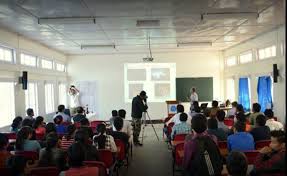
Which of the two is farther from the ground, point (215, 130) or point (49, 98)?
point (49, 98)

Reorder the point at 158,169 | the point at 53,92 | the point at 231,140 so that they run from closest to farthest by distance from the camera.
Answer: the point at 231,140
the point at 158,169
the point at 53,92

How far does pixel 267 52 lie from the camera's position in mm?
8836

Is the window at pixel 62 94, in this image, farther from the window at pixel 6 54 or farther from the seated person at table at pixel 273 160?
the seated person at table at pixel 273 160

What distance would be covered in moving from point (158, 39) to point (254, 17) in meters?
3.74

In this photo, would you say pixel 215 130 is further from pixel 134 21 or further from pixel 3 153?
pixel 134 21

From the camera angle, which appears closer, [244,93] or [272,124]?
[272,124]

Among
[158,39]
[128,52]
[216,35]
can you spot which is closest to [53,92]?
[128,52]

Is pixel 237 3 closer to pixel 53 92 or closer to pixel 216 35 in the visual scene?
pixel 216 35

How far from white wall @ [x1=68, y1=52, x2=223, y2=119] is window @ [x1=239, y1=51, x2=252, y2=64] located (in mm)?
2245

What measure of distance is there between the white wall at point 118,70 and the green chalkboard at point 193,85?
218 mm

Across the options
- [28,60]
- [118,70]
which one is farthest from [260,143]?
[118,70]

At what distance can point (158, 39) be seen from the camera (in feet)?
31.7

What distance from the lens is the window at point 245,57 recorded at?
10.3 metres

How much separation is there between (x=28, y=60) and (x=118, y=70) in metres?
5.02
